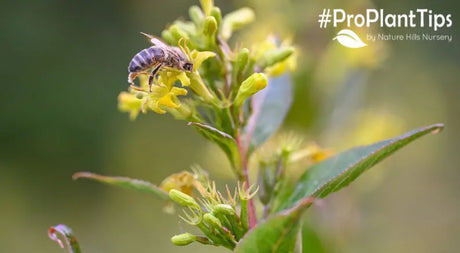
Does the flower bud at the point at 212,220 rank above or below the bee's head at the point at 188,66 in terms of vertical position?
below

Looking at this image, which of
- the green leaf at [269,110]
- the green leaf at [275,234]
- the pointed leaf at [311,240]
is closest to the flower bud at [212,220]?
the green leaf at [275,234]

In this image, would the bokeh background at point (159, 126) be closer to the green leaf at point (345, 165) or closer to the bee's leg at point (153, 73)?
the green leaf at point (345, 165)

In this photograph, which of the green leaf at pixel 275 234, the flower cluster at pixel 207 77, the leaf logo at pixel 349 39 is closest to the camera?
the green leaf at pixel 275 234

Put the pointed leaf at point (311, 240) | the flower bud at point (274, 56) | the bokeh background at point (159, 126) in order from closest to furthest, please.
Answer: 1. the flower bud at point (274, 56)
2. the pointed leaf at point (311, 240)
3. the bokeh background at point (159, 126)

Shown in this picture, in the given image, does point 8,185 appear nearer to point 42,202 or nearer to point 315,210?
point 42,202

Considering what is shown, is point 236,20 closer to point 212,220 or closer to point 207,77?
point 207,77

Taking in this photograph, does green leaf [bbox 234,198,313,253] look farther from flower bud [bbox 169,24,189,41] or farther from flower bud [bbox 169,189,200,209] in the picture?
flower bud [bbox 169,24,189,41]

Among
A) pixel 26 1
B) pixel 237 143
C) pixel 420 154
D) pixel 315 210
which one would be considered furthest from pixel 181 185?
pixel 26 1
